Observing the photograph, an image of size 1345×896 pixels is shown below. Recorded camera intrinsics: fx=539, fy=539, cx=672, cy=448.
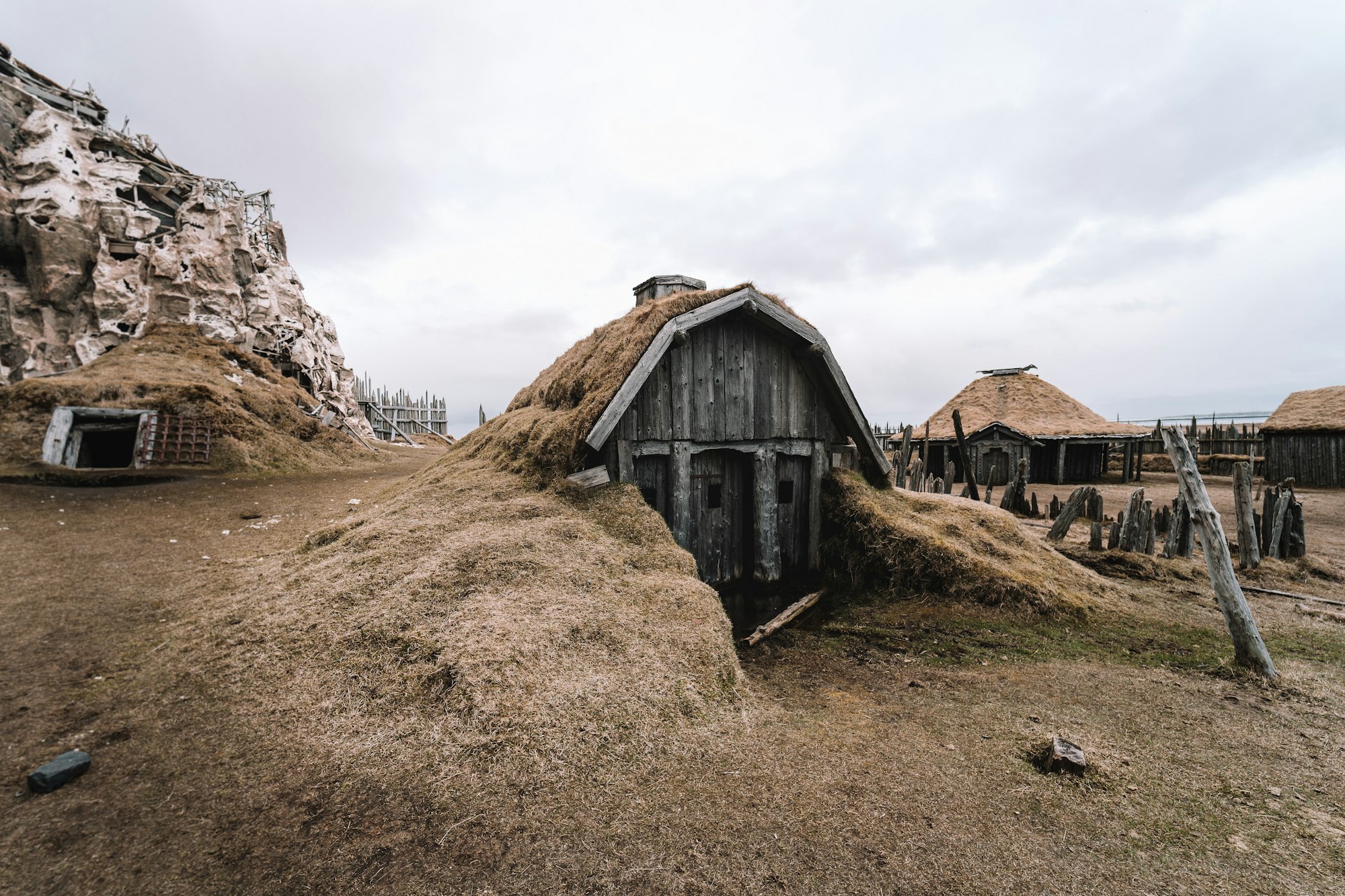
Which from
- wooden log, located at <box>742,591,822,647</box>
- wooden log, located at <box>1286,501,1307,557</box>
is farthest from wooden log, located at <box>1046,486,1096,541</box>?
wooden log, located at <box>742,591,822,647</box>

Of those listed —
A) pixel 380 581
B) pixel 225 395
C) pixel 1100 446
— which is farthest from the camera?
pixel 1100 446

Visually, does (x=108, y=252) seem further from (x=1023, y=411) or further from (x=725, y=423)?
(x=1023, y=411)

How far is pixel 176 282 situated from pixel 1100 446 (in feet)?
144

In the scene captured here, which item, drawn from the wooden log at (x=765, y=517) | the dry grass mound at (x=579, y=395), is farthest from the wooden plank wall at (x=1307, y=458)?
the dry grass mound at (x=579, y=395)

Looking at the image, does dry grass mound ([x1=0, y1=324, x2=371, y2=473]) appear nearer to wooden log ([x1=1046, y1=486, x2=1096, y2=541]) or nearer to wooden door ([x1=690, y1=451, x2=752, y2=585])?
wooden door ([x1=690, y1=451, x2=752, y2=585])

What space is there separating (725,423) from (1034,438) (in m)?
23.8

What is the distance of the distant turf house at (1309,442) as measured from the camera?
22.2 m

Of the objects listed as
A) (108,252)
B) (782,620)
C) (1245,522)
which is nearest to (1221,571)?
(782,620)

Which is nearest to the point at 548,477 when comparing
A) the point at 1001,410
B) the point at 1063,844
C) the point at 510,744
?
the point at 510,744

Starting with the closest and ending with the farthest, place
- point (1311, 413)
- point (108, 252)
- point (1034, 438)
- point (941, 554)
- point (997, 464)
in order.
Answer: point (941, 554)
point (108, 252)
point (1311, 413)
point (1034, 438)
point (997, 464)

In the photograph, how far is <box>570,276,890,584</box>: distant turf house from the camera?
7.68m

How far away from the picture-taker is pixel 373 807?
345 centimetres

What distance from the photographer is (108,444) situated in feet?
55.5

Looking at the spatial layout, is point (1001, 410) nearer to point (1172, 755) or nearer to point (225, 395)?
point (1172, 755)
